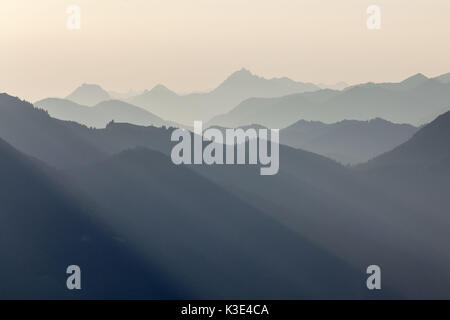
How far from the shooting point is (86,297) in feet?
632
